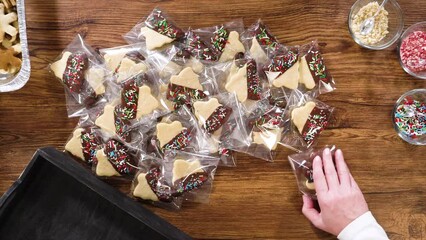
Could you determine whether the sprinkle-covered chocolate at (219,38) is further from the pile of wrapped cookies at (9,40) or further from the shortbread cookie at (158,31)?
the pile of wrapped cookies at (9,40)

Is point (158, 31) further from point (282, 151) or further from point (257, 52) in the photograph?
point (282, 151)

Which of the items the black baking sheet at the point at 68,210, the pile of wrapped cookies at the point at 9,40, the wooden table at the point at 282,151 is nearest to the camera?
the black baking sheet at the point at 68,210

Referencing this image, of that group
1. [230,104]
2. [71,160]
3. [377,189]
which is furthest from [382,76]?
[71,160]

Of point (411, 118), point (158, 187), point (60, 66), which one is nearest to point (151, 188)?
point (158, 187)

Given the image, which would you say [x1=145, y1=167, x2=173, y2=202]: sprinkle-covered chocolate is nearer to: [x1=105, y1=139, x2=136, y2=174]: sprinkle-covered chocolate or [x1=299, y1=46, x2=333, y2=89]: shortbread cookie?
[x1=105, y1=139, x2=136, y2=174]: sprinkle-covered chocolate

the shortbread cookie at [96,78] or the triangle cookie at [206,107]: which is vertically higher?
the shortbread cookie at [96,78]

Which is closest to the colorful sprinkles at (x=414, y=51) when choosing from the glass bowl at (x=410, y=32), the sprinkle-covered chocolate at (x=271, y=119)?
the glass bowl at (x=410, y=32)

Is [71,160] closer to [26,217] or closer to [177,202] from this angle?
[26,217]
